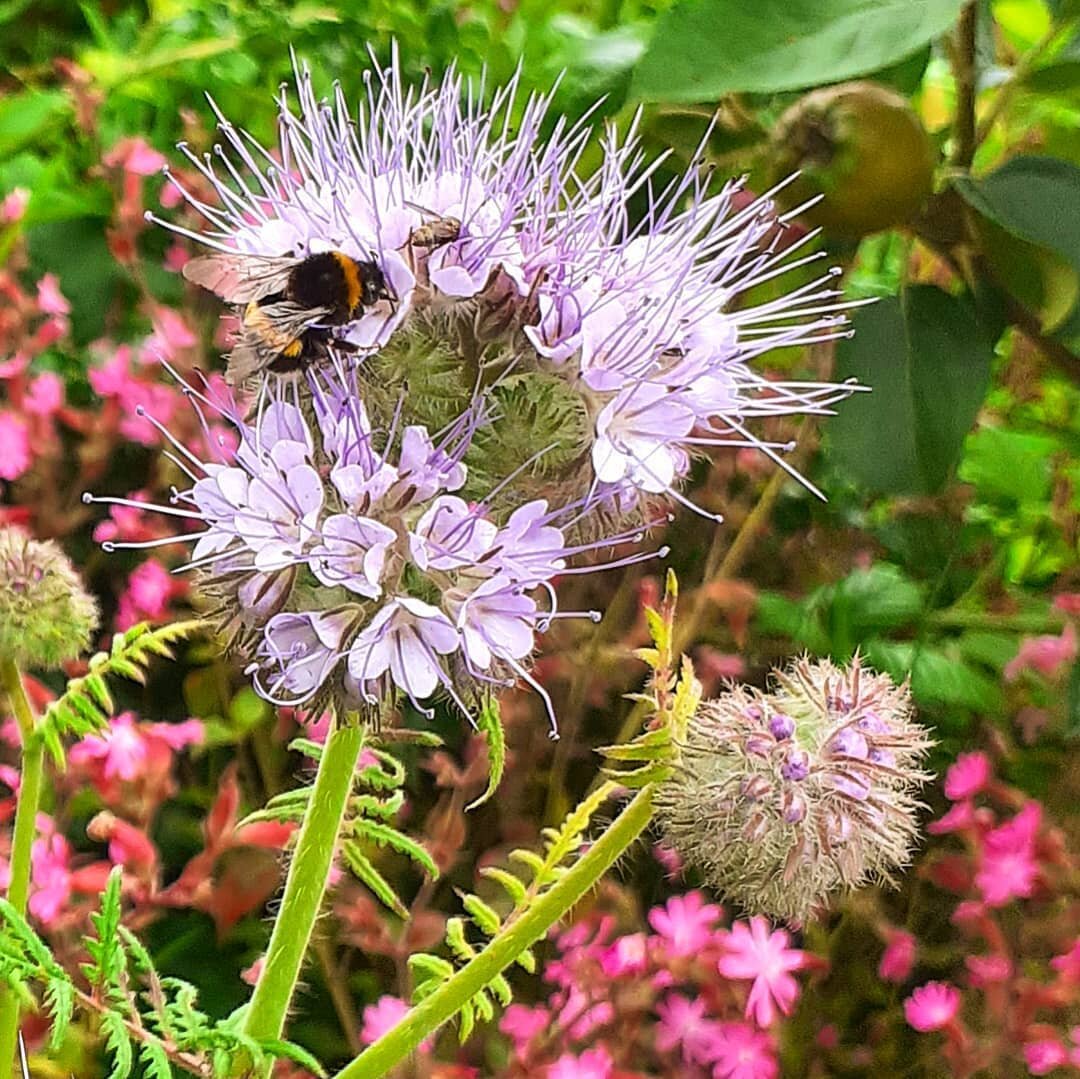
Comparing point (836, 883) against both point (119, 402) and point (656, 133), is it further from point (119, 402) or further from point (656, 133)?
point (119, 402)

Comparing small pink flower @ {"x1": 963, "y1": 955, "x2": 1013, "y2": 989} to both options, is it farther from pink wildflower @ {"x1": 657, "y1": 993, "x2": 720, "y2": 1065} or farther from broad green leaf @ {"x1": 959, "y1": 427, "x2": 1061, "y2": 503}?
broad green leaf @ {"x1": 959, "y1": 427, "x2": 1061, "y2": 503}

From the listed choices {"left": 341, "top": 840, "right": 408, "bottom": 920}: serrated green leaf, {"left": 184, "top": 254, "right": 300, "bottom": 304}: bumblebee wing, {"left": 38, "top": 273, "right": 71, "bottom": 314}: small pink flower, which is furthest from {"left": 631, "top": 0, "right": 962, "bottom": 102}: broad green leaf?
{"left": 38, "top": 273, "right": 71, "bottom": 314}: small pink flower

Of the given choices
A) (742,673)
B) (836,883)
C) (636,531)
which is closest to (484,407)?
(636,531)

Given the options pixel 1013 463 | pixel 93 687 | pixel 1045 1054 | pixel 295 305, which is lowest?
pixel 1045 1054

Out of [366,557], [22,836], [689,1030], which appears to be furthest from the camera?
Answer: [689,1030]

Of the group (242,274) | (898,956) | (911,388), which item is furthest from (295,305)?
(898,956)

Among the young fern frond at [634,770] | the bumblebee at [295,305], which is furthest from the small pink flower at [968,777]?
the bumblebee at [295,305]

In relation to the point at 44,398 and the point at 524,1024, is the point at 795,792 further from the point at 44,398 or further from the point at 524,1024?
the point at 44,398
